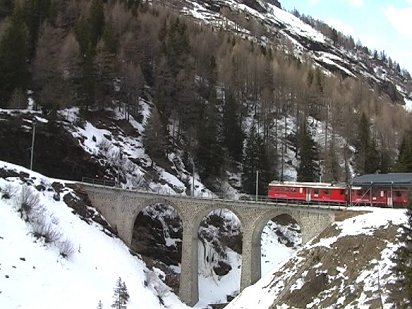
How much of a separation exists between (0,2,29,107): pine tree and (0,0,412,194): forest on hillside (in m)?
0.13

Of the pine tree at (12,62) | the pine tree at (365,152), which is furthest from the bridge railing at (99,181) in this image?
the pine tree at (365,152)

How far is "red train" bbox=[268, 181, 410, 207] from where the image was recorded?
131ft

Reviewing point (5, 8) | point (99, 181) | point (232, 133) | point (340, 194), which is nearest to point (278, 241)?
point (232, 133)

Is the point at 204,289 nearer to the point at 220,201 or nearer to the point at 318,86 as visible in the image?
the point at 220,201

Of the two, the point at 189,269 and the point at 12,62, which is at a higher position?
the point at 12,62

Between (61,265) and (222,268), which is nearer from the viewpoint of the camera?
(61,265)

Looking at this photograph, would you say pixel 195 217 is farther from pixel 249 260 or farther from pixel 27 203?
pixel 27 203

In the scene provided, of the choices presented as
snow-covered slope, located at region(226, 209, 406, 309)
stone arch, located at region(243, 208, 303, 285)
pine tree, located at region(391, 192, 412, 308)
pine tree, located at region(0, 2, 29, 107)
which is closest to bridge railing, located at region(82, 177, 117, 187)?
pine tree, located at region(0, 2, 29, 107)

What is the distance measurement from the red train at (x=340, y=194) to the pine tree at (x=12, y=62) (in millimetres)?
35080

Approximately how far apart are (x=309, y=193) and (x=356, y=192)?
5.06m

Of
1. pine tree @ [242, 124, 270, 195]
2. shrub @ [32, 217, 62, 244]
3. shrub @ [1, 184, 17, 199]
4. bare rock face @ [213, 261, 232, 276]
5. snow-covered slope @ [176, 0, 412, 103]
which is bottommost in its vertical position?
bare rock face @ [213, 261, 232, 276]

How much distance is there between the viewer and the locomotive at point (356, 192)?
39.8m

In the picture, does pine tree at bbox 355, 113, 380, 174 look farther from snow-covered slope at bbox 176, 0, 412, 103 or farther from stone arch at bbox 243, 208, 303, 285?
snow-covered slope at bbox 176, 0, 412, 103

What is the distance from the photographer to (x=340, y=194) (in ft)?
145
